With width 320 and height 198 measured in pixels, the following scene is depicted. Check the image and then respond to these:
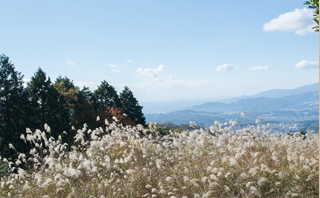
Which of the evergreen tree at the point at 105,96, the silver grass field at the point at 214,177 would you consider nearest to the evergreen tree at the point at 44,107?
the evergreen tree at the point at 105,96

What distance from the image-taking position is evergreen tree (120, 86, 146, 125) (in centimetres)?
3591

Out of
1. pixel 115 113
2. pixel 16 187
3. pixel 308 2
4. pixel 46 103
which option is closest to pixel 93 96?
pixel 115 113

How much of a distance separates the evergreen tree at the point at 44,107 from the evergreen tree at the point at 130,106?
1318cm

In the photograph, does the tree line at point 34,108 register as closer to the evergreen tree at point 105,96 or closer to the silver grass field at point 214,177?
the evergreen tree at point 105,96

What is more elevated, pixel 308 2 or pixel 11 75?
pixel 11 75

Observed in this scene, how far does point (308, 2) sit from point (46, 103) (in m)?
24.8

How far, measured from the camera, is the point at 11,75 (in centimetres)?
2158

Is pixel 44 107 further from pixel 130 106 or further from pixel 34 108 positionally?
pixel 130 106

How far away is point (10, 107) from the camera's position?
64.8 ft

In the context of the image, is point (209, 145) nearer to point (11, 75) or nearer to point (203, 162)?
point (203, 162)

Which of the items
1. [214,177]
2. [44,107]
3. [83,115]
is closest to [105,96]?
[83,115]

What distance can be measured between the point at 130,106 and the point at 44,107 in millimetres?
15940

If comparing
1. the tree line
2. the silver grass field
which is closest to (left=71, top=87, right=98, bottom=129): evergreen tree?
the tree line

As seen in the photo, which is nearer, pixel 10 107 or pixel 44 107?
pixel 10 107
